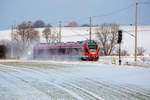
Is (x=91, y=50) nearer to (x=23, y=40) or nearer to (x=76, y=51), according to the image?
(x=76, y=51)

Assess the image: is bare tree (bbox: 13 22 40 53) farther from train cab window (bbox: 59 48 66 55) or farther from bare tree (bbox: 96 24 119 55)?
train cab window (bbox: 59 48 66 55)

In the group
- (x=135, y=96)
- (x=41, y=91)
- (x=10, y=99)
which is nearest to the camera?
(x=10, y=99)

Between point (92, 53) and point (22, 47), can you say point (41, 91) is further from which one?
point (22, 47)

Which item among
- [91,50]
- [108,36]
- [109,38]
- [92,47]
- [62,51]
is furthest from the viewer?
[109,38]

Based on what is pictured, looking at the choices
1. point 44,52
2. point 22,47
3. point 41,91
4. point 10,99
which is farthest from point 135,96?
point 22,47

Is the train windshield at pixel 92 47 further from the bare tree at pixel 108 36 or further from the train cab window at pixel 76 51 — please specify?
the bare tree at pixel 108 36

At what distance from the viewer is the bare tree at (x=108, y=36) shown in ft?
235

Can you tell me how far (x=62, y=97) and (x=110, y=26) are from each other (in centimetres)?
6924

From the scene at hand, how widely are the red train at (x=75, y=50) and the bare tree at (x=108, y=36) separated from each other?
1156 inches

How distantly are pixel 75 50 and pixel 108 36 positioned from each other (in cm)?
3676

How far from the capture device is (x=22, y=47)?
6606 centimetres

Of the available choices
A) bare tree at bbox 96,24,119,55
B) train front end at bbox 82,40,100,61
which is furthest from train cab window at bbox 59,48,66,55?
bare tree at bbox 96,24,119,55

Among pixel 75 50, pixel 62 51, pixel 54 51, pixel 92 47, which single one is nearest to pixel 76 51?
pixel 75 50

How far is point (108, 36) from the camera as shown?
74.6 metres
